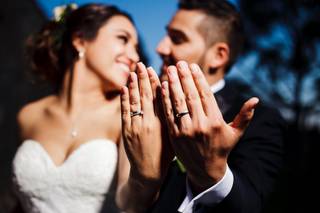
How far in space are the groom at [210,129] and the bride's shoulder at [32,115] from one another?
1.03 m

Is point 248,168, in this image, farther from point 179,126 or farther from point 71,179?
point 71,179

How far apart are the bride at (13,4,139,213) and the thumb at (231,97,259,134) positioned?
→ 0.91m

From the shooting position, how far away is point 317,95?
49.6ft

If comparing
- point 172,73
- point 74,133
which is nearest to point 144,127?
point 172,73

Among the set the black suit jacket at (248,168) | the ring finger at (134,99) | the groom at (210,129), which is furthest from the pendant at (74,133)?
the ring finger at (134,99)

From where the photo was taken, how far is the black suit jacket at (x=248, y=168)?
1.45 metres

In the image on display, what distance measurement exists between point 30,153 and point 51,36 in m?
1.17

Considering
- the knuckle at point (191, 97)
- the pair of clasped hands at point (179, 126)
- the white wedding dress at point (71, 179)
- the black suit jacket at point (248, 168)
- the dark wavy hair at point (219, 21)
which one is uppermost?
the knuckle at point (191, 97)

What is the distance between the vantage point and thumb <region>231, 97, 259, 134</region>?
1.20 meters

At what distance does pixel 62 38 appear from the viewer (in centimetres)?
319

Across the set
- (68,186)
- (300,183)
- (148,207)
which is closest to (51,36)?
(68,186)

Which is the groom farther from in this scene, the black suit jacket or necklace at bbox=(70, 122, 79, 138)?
necklace at bbox=(70, 122, 79, 138)

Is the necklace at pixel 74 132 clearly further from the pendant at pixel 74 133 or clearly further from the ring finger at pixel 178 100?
the ring finger at pixel 178 100

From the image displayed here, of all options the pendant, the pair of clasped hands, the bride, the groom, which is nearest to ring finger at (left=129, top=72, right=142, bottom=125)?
the pair of clasped hands
